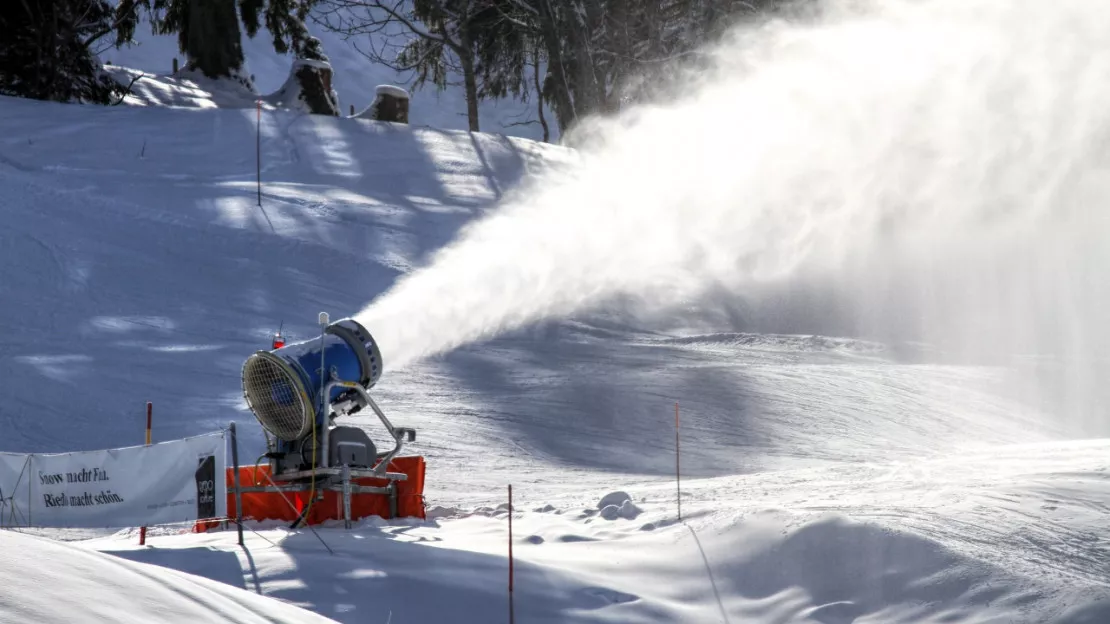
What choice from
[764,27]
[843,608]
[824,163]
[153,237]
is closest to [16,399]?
[153,237]

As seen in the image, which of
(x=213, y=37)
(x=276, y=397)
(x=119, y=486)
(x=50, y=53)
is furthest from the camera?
(x=213, y=37)

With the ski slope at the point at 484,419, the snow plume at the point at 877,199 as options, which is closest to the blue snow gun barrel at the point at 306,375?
the ski slope at the point at 484,419

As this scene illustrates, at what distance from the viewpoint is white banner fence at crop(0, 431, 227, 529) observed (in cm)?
784

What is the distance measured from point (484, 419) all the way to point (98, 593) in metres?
10.9

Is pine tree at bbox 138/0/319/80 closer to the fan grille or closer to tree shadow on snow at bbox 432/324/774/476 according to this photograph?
tree shadow on snow at bbox 432/324/774/476

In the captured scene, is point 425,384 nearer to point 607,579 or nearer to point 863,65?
point 607,579

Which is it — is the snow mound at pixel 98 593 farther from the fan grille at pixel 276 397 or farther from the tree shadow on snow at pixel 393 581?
the fan grille at pixel 276 397

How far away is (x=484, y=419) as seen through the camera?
14125 mm

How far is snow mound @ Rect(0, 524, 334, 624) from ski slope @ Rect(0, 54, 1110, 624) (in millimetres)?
16

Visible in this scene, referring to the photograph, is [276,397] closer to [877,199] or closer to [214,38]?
[877,199]

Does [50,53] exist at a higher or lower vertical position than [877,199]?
higher

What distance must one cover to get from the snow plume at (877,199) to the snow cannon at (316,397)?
30.9 feet

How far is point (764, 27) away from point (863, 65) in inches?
343

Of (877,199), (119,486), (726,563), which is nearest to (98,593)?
(726,563)
